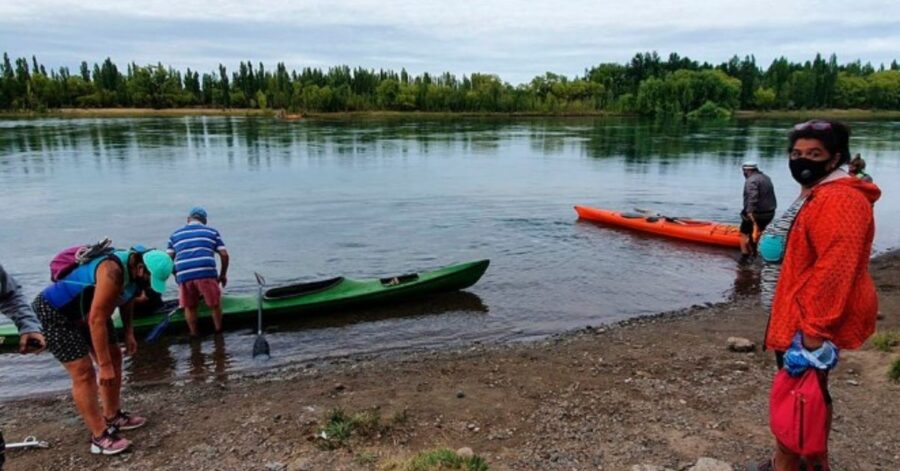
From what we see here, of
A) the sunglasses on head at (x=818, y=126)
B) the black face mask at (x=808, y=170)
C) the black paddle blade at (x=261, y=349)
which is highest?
the sunglasses on head at (x=818, y=126)

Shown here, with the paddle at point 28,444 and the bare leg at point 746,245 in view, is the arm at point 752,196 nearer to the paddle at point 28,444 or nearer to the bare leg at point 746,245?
the bare leg at point 746,245

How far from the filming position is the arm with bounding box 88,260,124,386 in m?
4.66

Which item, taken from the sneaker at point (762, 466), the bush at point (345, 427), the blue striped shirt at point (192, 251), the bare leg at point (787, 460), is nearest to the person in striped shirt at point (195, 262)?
the blue striped shirt at point (192, 251)

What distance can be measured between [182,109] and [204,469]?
424 ft

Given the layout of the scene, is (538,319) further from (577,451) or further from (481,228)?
(481,228)

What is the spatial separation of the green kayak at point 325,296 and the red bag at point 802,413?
779 cm

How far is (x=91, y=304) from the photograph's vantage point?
4824mm

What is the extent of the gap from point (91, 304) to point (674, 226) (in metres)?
14.6

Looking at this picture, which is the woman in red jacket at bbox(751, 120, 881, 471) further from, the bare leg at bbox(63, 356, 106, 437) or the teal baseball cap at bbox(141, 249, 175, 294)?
the bare leg at bbox(63, 356, 106, 437)

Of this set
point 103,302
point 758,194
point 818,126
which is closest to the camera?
point 818,126

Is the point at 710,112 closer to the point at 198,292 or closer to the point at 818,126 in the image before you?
A: the point at 198,292

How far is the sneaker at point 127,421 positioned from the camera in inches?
224

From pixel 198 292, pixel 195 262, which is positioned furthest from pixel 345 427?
pixel 198 292

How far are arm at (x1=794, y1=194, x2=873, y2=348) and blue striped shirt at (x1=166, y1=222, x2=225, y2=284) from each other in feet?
25.5
